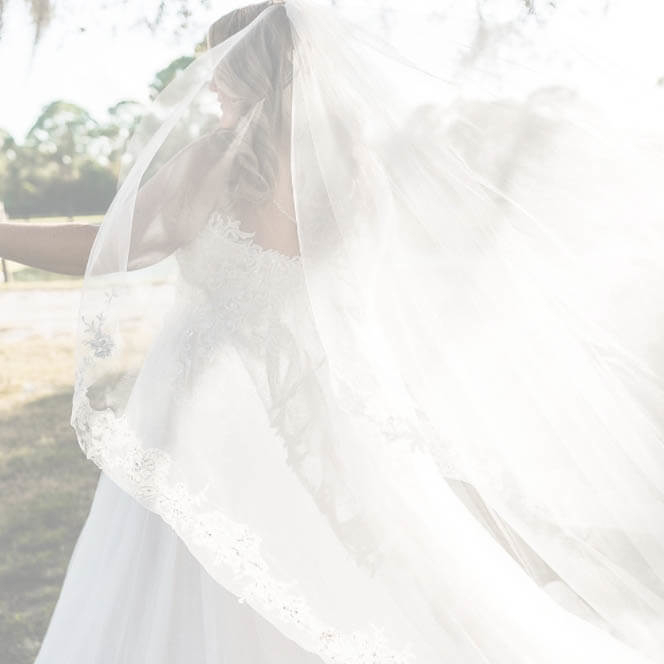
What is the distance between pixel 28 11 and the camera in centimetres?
473

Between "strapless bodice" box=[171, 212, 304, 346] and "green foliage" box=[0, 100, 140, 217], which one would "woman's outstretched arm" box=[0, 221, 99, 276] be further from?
"green foliage" box=[0, 100, 140, 217]

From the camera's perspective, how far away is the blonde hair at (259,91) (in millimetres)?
1697

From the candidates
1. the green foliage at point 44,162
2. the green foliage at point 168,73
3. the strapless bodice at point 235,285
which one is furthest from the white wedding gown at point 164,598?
the green foliage at point 44,162

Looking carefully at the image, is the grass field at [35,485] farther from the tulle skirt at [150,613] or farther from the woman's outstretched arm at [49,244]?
the woman's outstretched arm at [49,244]

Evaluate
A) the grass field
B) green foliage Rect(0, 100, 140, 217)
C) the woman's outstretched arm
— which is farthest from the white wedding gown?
green foliage Rect(0, 100, 140, 217)

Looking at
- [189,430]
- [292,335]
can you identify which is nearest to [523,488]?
[292,335]

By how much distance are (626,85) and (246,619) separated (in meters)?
1.46

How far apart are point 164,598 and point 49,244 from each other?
779 millimetres

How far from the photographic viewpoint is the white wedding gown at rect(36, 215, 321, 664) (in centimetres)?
172

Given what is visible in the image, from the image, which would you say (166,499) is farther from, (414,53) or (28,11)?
(28,11)

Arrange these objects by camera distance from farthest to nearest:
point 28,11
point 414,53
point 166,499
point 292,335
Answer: point 28,11 < point 414,53 < point 292,335 < point 166,499

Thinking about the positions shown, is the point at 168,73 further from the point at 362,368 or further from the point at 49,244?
the point at 362,368

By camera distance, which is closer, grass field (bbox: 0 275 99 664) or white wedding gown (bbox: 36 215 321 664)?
white wedding gown (bbox: 36 215 321 664)

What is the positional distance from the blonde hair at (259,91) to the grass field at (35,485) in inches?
76.6
